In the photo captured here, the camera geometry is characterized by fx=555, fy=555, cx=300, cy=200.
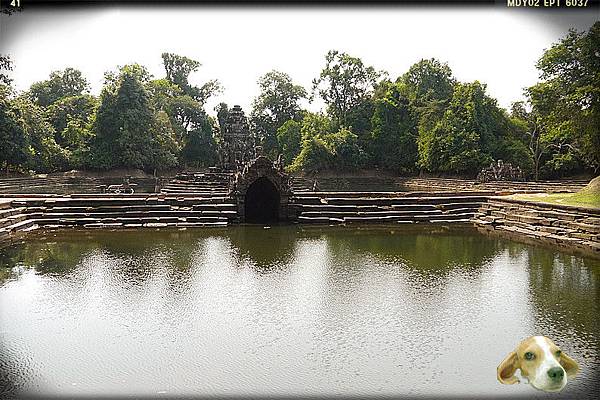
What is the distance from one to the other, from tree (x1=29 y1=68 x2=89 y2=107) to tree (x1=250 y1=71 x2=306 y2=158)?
17.4m

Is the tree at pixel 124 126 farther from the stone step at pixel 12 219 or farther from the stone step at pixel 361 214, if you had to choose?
the stone step at pixel 361 214

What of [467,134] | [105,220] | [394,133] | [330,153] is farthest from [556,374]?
[394,133]

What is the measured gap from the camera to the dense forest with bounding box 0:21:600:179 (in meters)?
37.6

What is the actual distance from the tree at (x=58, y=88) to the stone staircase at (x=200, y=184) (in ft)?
100

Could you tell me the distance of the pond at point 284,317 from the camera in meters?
4.38

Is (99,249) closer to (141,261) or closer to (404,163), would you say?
(141,261)

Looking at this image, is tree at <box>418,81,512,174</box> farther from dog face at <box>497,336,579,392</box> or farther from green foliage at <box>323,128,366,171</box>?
dog face at <box>497,336,579,392</box>

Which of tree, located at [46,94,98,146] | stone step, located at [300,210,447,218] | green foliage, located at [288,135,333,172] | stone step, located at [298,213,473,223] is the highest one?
tree, located at [46,94,98,146]

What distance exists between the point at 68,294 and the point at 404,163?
40934mm

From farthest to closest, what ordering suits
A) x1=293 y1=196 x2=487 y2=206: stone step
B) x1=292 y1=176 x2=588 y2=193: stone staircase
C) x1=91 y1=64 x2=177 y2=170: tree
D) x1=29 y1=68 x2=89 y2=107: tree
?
x1=29 y1=68 x2=89 y2=107: tree → x1=91 y1=64 x2=177 y2=170: tree → x1=292 y1=176 x2=588 y2=193: stone staircase → x1=293 y1=196 x2=487 y2=206: stone step

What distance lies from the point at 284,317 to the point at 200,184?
22.1 m

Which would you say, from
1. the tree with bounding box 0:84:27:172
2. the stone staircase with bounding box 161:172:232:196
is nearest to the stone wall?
the stone staircase with bounding box 161:172:232:196

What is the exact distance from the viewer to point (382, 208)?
710 inches

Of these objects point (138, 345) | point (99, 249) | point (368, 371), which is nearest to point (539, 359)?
point (368, 371)
